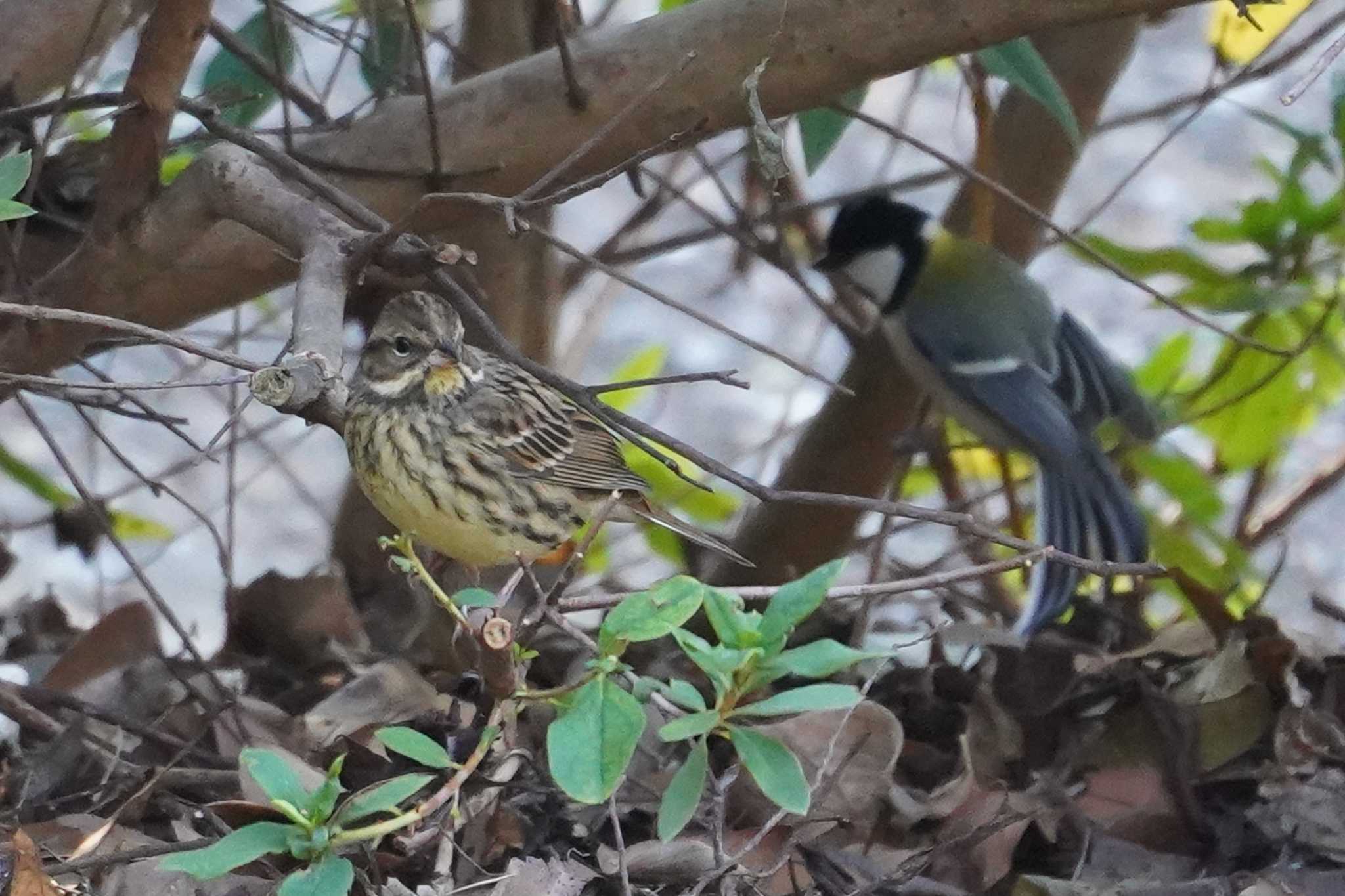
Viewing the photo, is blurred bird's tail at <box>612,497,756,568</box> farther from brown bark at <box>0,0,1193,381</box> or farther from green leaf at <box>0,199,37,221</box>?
green leaf at <box>0,199,37,221</box>

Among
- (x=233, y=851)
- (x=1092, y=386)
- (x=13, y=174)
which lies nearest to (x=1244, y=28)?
(x=1092, y=386)

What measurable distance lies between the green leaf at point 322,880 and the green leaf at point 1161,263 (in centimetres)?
157

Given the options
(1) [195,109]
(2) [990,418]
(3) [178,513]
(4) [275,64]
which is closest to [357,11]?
(4) [275,64]

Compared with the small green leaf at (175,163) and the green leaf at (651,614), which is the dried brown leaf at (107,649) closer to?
the small green leaf at (175,163)

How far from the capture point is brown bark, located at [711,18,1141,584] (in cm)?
270

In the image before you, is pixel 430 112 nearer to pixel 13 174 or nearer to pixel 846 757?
pixel 13 174

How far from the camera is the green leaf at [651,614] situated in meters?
1.31

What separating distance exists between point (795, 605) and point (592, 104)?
86 centimetres

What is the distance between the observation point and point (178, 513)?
5227mm

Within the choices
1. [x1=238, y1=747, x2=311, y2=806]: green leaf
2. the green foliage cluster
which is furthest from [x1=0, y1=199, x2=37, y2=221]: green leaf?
the green foliage cluster

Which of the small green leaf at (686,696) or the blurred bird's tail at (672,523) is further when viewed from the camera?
the blurred bird's tail at (672,523)

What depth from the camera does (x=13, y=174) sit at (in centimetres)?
141

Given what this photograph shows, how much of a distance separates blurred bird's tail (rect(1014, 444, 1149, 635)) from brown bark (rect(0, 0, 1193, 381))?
974mm

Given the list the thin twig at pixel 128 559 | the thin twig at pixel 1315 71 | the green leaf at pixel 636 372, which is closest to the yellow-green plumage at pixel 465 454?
the thin twig at pixel 128 559
